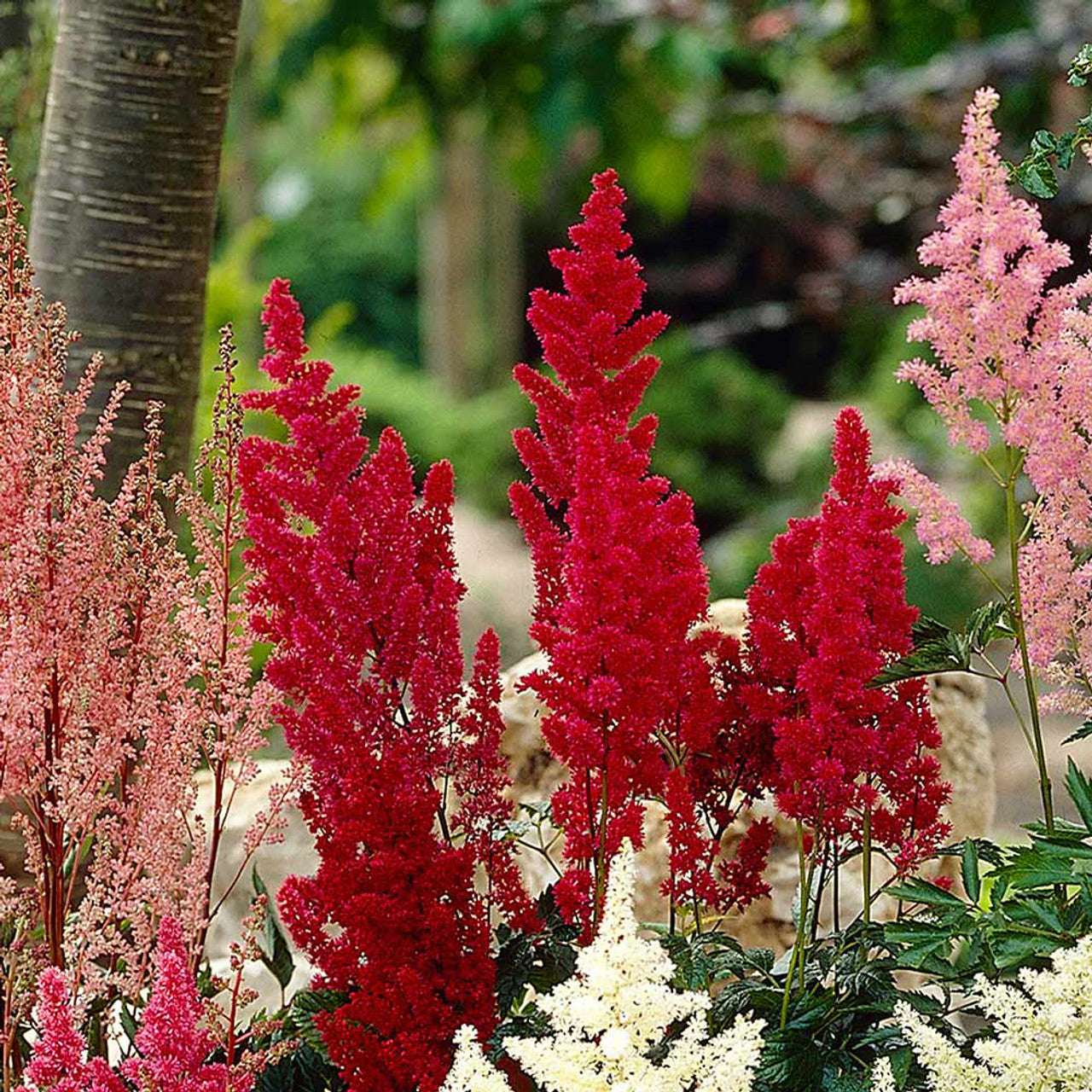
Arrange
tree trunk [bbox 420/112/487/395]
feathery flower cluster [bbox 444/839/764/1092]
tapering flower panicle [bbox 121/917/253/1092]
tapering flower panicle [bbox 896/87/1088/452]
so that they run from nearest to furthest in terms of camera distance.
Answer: feathery flower cluster [bbox 444/839/764/1092]
tapering flower panicle [bbox 121/917/253/1092]
tapering flower panicle [bbox 896/87/1088/452]
tree trunk [bbox 420/112/487/395]

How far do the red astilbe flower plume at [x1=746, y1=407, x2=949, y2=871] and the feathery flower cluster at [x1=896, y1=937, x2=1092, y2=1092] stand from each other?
1.05 ft

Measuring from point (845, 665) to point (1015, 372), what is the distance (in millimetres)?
347

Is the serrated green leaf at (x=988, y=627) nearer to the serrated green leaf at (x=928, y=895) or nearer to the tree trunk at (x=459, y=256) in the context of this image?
the serrated green leaf at (x=928, y=895)

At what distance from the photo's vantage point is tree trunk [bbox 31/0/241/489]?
2.42m

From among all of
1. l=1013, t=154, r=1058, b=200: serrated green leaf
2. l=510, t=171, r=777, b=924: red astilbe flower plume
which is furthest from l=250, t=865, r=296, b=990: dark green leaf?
l=1013, t=154, r=1058, b=200: serrated green leaf

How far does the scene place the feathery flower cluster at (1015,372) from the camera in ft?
5.63

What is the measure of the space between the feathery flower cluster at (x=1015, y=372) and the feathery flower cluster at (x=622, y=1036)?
67cm

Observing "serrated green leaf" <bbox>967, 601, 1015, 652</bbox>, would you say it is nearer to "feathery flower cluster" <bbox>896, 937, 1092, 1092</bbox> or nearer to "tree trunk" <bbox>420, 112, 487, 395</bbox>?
"feathery flower cluster" <bbox>896, 937, 1092, 1092</bbox>

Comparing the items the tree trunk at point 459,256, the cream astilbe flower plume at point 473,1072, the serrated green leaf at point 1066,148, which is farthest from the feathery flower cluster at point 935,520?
the tree trunk at point 459,256

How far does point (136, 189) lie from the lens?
97.0 inches

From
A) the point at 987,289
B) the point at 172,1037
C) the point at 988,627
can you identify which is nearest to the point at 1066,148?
the point at 987,289

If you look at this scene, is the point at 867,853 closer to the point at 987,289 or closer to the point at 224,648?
the point at 987,289

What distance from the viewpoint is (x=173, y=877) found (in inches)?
66.1

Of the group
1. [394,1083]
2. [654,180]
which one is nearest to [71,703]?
[394,1083]
